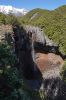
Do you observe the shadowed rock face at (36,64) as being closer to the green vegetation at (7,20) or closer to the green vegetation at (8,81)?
the green vegetation at (7,20)

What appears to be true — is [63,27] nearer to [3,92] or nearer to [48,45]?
[48,45]

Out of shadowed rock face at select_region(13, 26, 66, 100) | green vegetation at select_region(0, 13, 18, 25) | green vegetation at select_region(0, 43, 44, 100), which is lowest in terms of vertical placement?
shadowed rock face at select_region(13, 26, 66, 100)

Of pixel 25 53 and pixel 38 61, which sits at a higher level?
pixel 25 53

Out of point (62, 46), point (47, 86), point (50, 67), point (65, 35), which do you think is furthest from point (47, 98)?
point (65, 35)

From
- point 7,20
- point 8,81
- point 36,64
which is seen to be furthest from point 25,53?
point 8,81

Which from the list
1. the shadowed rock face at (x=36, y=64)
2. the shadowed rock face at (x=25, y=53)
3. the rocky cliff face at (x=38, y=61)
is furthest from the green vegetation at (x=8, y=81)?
the shadowed rock face at (x=25, y=53)

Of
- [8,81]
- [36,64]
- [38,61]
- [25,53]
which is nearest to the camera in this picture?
[8,81]

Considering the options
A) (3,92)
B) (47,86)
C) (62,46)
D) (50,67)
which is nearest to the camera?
(3,92)

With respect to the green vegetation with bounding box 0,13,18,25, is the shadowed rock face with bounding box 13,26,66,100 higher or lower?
lower

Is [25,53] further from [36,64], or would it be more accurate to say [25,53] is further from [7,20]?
[7,20]

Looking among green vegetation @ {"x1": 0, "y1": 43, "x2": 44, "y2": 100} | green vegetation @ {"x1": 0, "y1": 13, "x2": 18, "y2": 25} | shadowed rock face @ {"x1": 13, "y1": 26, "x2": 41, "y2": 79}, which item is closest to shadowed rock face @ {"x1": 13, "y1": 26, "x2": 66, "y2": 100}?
shadowed rock face @ {"x1": 13, "y1": 26, "x2": 41, "y2": 79}

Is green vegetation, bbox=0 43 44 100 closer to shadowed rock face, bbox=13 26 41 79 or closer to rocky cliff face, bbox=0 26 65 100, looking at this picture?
rocky cliff face, bbox=0 26 65 100
